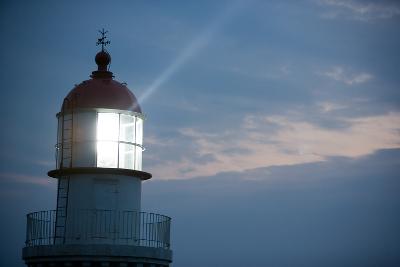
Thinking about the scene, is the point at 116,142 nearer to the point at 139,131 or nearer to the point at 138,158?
the point at 138,158

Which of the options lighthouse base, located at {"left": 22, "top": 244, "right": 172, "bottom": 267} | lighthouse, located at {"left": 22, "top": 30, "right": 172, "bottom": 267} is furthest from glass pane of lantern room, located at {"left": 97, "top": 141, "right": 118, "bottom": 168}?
lighthouse base, located at {"left": 22, "top": 244, "right": 172, "bottom": 267}

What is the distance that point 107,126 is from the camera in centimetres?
2619

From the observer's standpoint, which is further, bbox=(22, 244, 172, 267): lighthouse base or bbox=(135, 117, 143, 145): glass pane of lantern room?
bbox=(135, 117, 143, 145): glass pane of lantern room

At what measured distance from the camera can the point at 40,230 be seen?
85.6ft

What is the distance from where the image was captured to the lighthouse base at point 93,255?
25.0 meters

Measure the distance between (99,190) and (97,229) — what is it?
108cm

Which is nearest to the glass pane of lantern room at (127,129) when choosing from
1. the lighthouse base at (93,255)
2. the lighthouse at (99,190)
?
the lighthouse at (99,190)

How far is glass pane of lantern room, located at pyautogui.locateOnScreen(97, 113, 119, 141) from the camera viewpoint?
2608cm

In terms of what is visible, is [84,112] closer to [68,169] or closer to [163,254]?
[68,169]

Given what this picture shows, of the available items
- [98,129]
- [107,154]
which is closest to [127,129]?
[98,129]

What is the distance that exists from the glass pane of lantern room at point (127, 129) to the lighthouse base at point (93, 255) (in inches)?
121

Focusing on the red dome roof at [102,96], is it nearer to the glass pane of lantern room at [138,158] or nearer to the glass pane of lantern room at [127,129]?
the glass pane of lantern room at [127,129]

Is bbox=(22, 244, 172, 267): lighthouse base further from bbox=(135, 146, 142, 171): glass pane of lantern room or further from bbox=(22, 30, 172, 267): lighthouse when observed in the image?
bbox=(135, 146, 142, 171): glass pane of lantern room

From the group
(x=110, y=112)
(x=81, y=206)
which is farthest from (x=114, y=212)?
(x=110, y=112)
